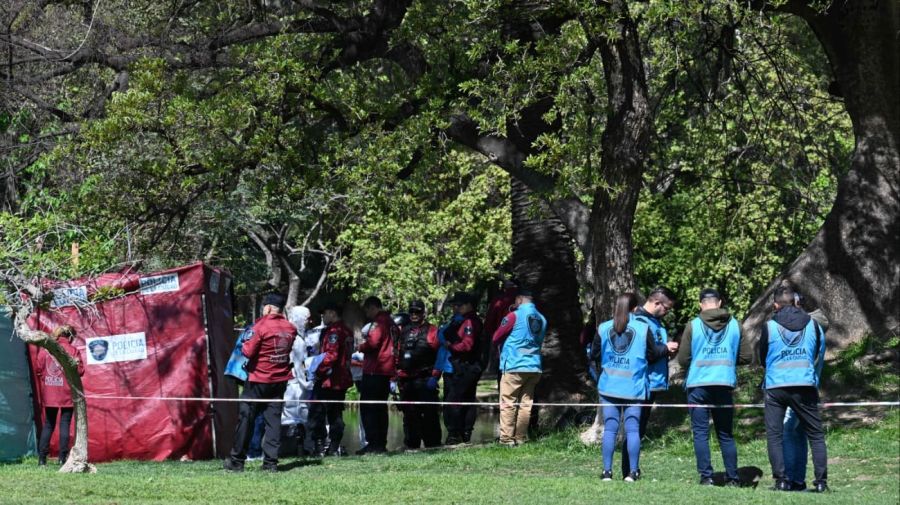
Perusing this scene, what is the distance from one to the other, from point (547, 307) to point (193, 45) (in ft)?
20.2

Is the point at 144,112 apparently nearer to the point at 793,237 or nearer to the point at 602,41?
the point at 602,41

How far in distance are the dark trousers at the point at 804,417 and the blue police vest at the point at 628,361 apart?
3.71 ft

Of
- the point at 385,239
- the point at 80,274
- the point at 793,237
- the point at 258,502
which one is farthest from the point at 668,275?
the point at 258,502

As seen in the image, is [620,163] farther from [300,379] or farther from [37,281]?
[37,281]

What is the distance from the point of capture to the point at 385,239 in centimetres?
3703

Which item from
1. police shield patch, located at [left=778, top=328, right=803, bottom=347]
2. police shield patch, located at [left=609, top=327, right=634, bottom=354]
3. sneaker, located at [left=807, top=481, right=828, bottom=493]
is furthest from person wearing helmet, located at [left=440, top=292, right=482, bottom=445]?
sneaker, located at [left=807, top=481, right=828, bottom=493]

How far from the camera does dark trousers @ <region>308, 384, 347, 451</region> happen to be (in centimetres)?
1588

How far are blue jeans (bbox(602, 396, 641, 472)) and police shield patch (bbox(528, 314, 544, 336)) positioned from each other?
339 cm

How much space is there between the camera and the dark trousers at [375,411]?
1581cm

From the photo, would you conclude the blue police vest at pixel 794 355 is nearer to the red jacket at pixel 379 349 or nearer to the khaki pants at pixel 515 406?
the khaki pants at pixel 515 406

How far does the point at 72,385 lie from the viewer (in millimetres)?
12398

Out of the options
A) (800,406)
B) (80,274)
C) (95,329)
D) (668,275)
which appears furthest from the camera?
(668,275)

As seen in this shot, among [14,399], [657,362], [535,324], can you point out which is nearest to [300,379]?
[535,324]

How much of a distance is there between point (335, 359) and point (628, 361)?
5483 millimetres
